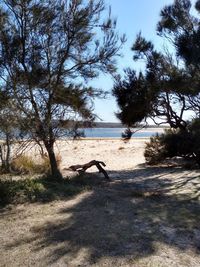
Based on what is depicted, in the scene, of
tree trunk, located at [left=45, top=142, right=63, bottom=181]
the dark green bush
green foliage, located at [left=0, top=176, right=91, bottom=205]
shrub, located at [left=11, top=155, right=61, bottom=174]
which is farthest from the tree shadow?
the dark green bush

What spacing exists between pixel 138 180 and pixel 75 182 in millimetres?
2162

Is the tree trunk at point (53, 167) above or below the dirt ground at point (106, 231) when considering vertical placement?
above

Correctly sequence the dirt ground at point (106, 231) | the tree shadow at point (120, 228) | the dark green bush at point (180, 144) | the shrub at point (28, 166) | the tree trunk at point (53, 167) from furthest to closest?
the dark green bush at point (180, 144) → the shrub at point (28, 166) → the tree trunk at point (53, 167) → the tree shadow at point (120, 228) → the dirt ground at point (106, 231)

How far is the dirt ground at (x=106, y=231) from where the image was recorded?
449 centimetres

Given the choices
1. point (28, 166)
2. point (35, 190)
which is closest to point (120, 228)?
point (35, 190)

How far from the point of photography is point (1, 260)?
4.45m

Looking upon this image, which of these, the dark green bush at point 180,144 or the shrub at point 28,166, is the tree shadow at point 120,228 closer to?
the shrub at point 28,166

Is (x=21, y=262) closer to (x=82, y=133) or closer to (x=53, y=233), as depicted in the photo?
(x=53, y=233)

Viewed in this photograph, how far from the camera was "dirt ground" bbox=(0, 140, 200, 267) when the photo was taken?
4492 mm

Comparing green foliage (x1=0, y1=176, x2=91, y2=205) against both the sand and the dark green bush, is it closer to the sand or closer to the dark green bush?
the sand

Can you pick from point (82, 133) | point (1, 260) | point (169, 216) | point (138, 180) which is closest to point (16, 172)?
point (82, 133)

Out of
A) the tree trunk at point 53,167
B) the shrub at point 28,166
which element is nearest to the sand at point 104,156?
the tree trunk at point 53,167

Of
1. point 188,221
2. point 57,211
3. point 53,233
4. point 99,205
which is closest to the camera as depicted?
point 53,233

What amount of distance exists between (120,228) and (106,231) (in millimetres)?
258
